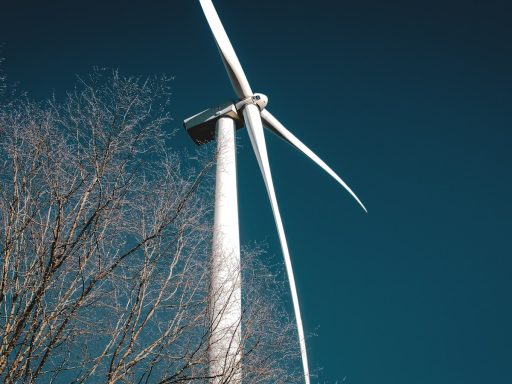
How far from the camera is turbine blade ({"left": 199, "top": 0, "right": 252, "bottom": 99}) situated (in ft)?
41.0

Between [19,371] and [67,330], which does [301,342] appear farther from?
[19,371]

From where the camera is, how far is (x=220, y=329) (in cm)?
648

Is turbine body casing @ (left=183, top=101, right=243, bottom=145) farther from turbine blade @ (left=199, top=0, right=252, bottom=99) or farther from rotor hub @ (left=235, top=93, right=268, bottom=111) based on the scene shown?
turbine blade @ (left=199, top=0, right=252, bottom=99)

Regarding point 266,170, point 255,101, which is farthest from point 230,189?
point 255,101

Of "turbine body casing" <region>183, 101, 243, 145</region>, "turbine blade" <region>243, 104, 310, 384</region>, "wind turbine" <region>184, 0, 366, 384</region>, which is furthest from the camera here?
"turbine body casing" <region>183, 101, 243, 145</region>

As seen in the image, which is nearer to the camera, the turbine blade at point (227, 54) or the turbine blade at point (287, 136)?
the turbine blade at point (227, 54)

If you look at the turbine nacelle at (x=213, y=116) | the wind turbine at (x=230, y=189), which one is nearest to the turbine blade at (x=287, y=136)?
the wind turbine at (x=230, y=189)

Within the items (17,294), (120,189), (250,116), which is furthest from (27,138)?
(250,116)

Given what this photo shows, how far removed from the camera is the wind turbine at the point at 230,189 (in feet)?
21.0

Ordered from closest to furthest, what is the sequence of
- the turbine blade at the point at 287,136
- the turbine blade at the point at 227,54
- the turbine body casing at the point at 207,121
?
the turbine blade at the point at 227,54 → the turbine body casing at the point at 207,121 → the turbine blade at the point at 287,136

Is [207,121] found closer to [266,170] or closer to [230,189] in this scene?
[266,170]

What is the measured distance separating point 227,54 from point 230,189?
181 inches

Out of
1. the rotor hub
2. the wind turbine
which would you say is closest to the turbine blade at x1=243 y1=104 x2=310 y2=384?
the wind turbine

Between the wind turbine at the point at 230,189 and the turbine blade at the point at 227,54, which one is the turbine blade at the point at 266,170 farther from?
the turbine blade at the point at 227,54
